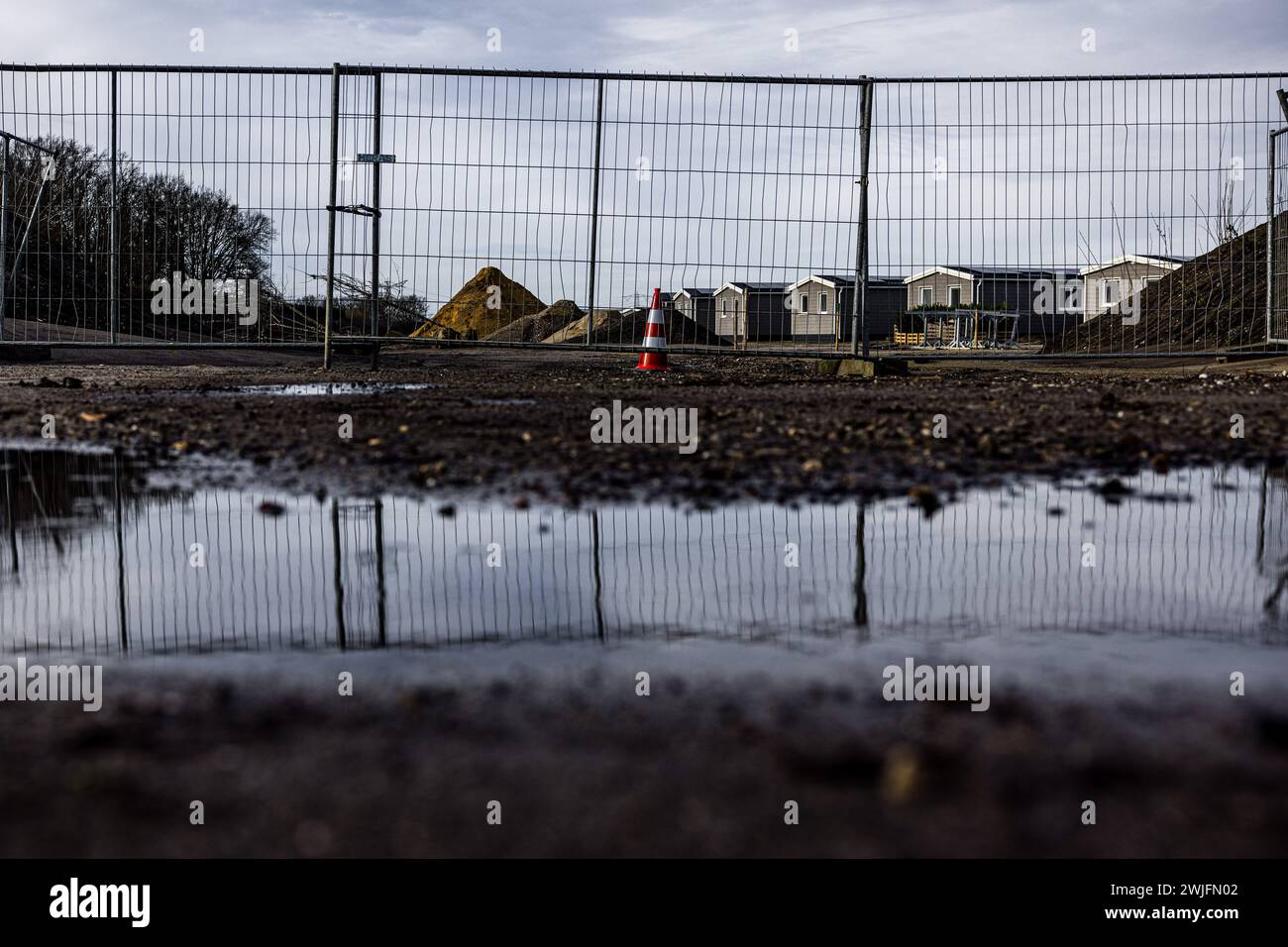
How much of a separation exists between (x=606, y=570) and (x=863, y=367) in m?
8.36

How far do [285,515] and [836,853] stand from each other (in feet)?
8.16

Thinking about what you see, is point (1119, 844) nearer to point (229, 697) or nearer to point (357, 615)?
point (229, 697)

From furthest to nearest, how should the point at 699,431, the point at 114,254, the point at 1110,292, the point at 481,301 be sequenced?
the point at 481,301
the point at 114,254
the point at 1110,292
the point at 699,431

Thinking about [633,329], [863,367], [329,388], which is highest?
[633,329]

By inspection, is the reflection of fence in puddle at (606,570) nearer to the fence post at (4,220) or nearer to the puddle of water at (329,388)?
the puddle of water at (329,388)

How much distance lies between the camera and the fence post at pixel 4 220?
12.1 m

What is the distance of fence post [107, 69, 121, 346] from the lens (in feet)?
38.0

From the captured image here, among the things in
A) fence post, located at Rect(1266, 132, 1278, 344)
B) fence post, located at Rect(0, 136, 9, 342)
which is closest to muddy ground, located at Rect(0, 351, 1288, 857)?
fence post, located at Rect(1266, 132, 1278, 344)

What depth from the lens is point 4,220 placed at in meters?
12.2

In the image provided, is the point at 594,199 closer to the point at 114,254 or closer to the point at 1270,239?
the point at 114,254

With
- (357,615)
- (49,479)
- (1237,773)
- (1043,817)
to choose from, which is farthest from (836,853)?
(49,479)

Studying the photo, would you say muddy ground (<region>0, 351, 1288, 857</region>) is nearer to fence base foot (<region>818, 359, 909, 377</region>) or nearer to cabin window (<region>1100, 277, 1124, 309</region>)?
fence base foot (<region>818, 359, 909, 377</region>)

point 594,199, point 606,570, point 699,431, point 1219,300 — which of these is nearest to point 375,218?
point 594,199

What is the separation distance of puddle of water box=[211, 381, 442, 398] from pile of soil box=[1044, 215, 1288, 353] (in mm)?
6982
